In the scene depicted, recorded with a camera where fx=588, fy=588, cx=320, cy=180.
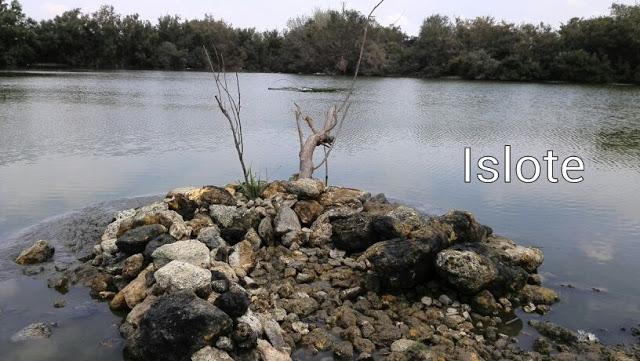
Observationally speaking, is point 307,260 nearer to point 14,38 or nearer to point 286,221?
point 286,221

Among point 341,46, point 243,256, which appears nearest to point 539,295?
point 243,256

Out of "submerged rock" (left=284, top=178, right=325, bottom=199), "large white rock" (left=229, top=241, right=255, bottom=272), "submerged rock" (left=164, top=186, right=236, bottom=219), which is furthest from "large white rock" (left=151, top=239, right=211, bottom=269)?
"submerged rock" (left=284, top=178, right=325, bottom=199)

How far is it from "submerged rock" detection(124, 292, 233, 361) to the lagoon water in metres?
0.54

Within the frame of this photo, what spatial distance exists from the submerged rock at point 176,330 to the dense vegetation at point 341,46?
61.6m

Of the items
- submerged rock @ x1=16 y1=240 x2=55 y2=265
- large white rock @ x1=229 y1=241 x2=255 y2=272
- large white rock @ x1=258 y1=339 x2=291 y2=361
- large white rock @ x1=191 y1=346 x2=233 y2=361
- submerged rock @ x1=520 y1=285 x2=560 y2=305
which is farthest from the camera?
submerged rock @ x1=16 y1=240 x2=55 y2=265

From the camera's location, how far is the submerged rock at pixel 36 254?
29.1 feet

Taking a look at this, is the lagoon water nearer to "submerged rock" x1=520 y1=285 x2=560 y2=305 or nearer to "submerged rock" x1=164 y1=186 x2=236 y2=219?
"submerged rock" x1=520 y1=285 x2=560 y2=305

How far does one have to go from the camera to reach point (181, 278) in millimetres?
6961

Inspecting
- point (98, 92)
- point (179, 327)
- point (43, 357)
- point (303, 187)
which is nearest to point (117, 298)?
point (43, 357)

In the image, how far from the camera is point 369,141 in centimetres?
2048

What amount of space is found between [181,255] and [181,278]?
108cm

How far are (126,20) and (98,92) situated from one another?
53022 millimetres

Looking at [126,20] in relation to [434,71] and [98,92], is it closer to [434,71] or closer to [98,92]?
[434,71]

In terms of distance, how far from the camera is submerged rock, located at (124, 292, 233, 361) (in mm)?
5996
